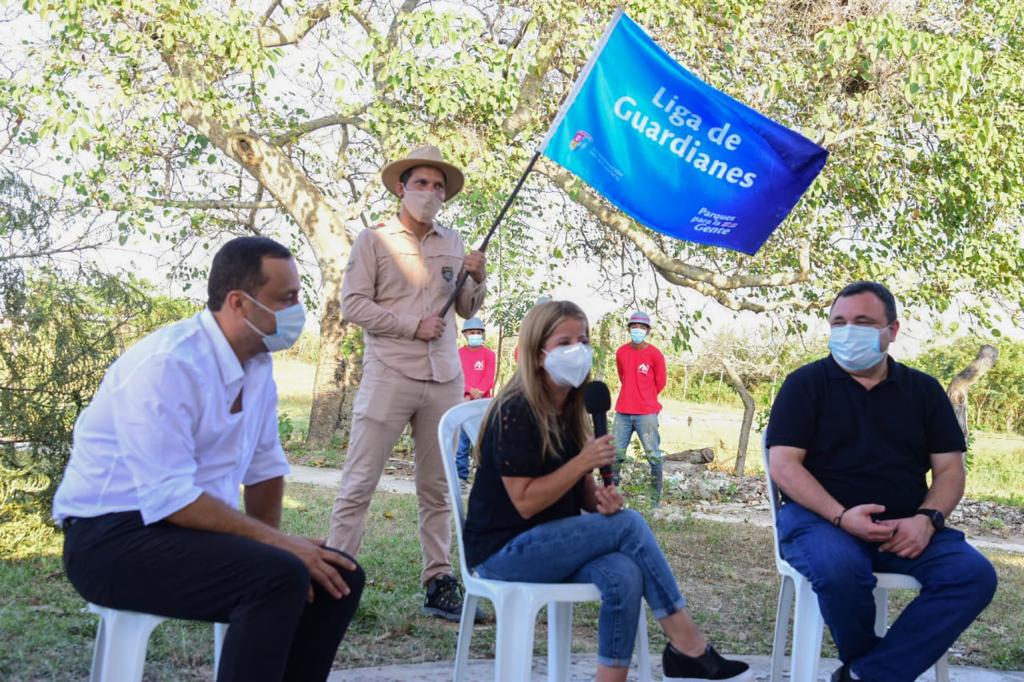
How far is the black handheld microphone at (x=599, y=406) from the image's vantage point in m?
3.53

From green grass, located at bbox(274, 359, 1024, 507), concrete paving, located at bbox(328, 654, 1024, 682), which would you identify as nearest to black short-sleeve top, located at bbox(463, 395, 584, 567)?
concrete paving, located at bbox(328, 654, 1024, 682)

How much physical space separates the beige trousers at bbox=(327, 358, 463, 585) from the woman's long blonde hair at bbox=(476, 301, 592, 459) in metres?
1.40

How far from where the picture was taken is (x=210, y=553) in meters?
2.78

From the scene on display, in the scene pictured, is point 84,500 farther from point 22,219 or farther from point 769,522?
point 769,522

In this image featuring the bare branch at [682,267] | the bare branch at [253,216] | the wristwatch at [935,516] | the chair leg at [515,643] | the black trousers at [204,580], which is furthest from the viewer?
the bare branch at [253,216]

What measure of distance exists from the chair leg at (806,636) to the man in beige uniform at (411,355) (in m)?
1.76

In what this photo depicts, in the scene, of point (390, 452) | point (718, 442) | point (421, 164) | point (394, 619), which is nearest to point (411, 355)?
point (390, 452)

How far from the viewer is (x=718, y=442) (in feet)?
61.9

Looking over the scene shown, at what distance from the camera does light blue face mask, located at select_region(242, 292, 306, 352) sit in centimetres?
303

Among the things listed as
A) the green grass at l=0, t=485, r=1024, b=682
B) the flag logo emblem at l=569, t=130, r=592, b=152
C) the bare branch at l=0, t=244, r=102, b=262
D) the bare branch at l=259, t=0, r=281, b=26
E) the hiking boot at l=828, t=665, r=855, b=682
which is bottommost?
the green grass at l=0, t=485, r=1024, b=682

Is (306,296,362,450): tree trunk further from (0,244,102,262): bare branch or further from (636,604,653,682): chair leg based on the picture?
(636,604,653,682): chair leg

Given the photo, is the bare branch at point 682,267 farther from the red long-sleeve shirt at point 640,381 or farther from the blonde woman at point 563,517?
the blonde woman at point 563,517

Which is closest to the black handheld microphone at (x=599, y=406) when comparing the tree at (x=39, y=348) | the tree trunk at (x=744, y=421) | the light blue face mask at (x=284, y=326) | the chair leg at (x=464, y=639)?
the chair leg at (x=464, y=639)

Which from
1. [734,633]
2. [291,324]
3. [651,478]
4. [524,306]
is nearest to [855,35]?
[651,478]
